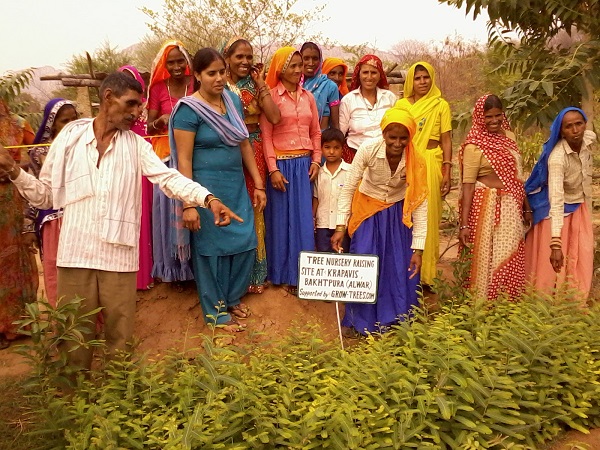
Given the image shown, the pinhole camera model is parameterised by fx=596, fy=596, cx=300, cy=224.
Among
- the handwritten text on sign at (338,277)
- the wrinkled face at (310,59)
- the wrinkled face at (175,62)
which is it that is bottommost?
the handwritten text on sign at (338,277)

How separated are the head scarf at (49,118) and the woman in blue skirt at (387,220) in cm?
213

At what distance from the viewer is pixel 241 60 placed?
439 centimetres

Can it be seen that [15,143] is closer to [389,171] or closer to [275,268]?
[275,268]

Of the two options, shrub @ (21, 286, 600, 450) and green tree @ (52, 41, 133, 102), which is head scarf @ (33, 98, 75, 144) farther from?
green tree @ (52, 41, 133, 102)

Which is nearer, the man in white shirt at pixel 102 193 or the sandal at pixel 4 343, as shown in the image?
the man in white shirt at pixel 102 193

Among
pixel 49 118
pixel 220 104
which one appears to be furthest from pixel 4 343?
pixel 220 104

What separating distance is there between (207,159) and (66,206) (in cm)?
116

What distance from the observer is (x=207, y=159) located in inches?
161

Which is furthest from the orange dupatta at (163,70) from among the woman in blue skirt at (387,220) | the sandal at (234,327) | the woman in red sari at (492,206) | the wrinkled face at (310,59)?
the woman in red sari at (492,206)

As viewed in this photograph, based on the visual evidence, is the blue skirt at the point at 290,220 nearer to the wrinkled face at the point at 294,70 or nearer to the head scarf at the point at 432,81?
the wrinkled face at the point at 294,70

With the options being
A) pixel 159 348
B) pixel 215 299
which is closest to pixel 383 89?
pixel 215 299

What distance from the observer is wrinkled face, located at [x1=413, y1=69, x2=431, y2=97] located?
506 cm

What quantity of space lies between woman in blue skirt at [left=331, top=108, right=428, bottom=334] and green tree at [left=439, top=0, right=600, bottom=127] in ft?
4.38

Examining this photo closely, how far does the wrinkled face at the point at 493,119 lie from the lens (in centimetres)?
453
